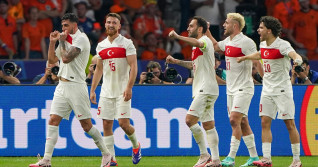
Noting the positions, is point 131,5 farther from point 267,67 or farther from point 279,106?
point 279,106

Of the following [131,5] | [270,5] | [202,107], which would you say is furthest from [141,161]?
[270,5]

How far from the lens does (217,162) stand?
12922 mm

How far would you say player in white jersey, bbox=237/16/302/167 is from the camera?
13047mm

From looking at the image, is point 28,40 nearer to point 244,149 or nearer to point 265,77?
point 244,149

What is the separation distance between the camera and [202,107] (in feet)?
42.7

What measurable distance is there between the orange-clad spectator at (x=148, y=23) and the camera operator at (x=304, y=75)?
464 cm

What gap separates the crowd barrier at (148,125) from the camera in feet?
50.7

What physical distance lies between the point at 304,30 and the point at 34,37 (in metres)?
5.87

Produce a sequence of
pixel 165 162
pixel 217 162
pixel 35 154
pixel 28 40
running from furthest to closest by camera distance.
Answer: pixel 28 40 → pixel 35 154 → pixel 165 162 → pixel 217 162

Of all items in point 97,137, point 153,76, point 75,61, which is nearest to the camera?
point 75,61

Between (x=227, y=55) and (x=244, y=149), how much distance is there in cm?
262

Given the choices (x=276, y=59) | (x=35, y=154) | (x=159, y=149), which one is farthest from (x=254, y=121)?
(x=35, y=154)

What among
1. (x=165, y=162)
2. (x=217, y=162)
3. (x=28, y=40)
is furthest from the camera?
(x=28, y=40)

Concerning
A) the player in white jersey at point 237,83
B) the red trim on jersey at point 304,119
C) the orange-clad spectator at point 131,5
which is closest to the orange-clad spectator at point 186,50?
the orange-clad spectator at point 131,5
